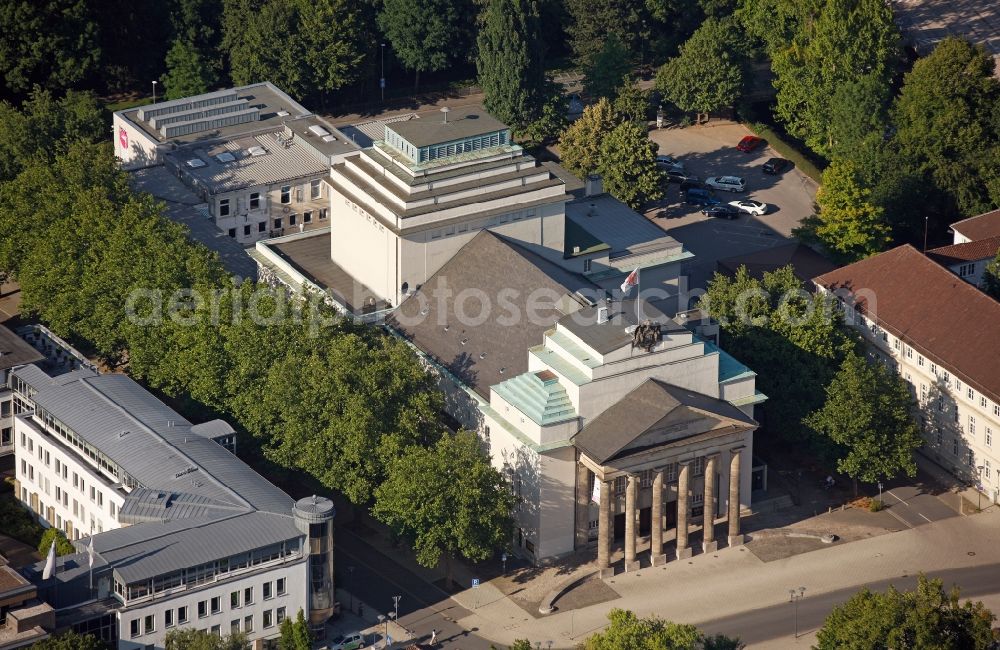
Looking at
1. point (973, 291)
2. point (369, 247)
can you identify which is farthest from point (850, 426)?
point (369, 247)

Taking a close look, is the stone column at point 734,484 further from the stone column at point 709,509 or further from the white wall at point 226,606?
the white wall at point 226,606

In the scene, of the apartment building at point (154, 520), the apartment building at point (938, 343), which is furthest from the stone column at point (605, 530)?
the apartment building at point (938, 343)

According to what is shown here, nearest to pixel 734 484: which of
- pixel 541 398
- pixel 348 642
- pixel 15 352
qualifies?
pixel 541 398

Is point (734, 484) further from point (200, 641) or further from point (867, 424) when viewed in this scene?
point (200, 641)

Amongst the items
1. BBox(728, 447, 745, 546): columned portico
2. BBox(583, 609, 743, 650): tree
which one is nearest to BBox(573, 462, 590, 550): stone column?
BBox(728, 447, 745, 546): columned portico

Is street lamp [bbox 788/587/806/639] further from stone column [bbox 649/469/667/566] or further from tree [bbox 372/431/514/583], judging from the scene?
tree [bbox 372/431/514/583]

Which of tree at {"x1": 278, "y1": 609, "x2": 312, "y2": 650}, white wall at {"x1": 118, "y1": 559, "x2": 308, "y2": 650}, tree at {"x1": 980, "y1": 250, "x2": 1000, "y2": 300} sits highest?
tree at {"x1": 980, "y1": 250, "x2": 1000, "y2": 300}
